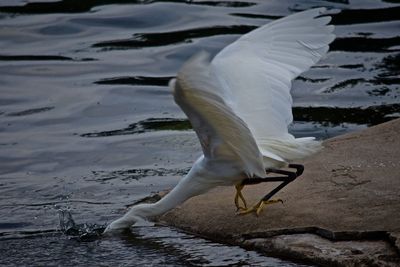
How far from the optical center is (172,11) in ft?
44.2

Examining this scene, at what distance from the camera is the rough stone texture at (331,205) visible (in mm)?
5465

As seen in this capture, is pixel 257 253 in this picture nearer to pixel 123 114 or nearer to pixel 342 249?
pixel 342 249

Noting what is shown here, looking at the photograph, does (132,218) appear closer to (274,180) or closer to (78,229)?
(78,229)

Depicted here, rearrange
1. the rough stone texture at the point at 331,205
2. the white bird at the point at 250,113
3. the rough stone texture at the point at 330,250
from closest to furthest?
the rough stone texture at the point at 330,250 → the white bird at the point at 250,113 → the rough stone texture at the point at 331,205

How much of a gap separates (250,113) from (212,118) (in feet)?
2.95

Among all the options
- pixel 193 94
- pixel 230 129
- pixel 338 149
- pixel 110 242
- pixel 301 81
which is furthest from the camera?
pixel 301 81

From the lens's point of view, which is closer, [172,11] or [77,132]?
[77,132]

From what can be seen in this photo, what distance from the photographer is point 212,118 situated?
203 inches

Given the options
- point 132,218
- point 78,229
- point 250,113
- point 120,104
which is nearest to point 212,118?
point 250,113

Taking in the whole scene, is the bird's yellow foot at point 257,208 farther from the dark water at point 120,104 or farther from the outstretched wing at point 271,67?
the outstretched wing at point 271,67

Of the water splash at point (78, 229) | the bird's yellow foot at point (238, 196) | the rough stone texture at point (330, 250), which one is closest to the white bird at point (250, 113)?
the bird's yellow foot at point (238, 196)

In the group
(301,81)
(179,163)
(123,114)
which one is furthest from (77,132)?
(301,81)

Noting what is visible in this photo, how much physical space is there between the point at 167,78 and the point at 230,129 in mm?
5817

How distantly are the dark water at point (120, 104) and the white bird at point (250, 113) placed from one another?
17.0 inches
